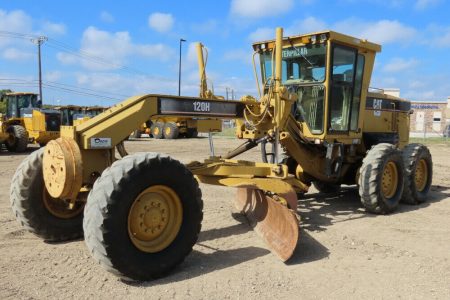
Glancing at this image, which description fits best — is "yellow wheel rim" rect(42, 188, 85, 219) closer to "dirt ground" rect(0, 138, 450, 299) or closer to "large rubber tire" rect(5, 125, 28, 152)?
"dirt ground" rect(0, 138, 450, 299)

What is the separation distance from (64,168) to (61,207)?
1187 millimetres

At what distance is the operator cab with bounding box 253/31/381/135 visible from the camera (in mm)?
7062

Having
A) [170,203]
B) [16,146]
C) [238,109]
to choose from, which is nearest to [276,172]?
[238,109]

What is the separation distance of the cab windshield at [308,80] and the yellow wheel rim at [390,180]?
4.22 feet

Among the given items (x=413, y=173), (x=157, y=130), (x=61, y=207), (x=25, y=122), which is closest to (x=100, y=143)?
(x=61, y=207)

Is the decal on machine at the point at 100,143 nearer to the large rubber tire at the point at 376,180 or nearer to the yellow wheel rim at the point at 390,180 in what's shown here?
the large rubber tire at the point at 376,180

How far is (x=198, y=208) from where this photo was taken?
4648mm

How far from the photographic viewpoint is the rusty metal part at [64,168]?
14.2ft

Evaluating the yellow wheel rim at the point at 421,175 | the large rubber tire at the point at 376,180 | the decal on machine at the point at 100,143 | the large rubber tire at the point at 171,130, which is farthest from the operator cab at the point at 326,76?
the large rubber tire at the point at 171,130

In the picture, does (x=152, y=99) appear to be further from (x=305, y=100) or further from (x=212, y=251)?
(x=305, y=100)

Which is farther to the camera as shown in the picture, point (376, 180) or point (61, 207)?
point (376, 180)

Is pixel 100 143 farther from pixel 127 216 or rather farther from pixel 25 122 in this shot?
pixel 25 122

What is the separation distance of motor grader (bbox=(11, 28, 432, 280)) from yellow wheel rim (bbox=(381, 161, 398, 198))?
23 mm

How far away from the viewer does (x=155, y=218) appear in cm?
436
